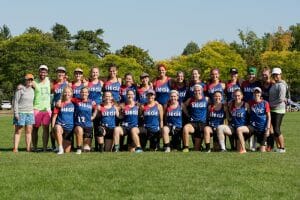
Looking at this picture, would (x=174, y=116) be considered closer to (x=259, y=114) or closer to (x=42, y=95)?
(x=259, y=114)

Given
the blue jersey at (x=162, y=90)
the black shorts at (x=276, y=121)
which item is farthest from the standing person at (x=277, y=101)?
the blue jersey at (x=162, y=90)

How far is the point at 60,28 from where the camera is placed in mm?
120375

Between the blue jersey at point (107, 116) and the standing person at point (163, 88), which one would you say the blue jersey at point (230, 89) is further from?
the blue jersey at point (107, 116)

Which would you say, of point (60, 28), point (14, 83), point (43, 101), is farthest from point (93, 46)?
point (43, 101)

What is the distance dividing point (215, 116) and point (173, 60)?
74.0 meters

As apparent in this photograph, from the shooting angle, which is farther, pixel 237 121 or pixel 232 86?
pixel 232 86

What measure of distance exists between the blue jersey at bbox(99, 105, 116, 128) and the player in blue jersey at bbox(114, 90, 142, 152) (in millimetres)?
235

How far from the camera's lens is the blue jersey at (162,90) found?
557 inches

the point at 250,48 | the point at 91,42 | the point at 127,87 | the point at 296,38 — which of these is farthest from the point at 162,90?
the point at 91,42

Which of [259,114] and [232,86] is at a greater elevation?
[232,86]

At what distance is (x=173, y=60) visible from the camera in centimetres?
8744

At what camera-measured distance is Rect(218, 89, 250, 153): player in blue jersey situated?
13.4m

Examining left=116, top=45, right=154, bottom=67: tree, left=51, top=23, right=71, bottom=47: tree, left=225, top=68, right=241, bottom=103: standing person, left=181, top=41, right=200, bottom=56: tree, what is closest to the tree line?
left=116, top=45, right=154, bottom=67: tree

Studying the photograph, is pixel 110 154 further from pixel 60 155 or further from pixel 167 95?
pixel 167 95
